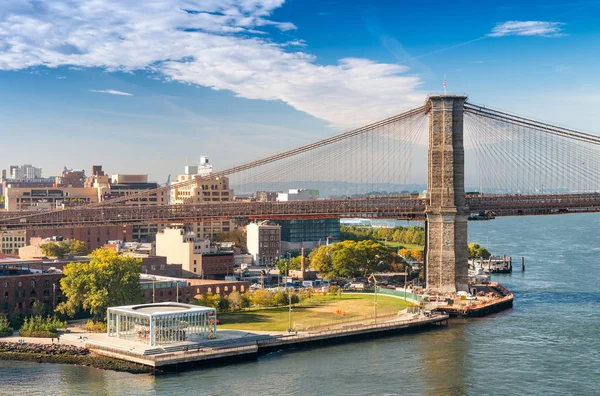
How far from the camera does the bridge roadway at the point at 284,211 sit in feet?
268

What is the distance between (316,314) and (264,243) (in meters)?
55.8

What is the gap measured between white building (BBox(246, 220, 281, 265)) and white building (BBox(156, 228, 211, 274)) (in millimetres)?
26329

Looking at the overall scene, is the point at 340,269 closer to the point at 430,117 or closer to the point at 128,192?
the point at 430,117

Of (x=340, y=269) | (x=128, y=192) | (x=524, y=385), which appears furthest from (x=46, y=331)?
(x=128, y=192)

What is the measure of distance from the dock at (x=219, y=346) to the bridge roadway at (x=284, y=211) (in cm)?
2199

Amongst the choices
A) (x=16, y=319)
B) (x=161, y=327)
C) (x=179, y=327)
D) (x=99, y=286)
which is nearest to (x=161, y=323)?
(x=161, y=327)

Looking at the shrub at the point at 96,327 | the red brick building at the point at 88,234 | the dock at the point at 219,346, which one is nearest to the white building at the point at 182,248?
the red brick building at the point at 88,234

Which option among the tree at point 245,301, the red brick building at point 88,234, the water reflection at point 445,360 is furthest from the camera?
the red brick building at point 88,234

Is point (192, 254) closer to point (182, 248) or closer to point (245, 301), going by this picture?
point (182, 248)

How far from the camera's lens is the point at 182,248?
9788 cm

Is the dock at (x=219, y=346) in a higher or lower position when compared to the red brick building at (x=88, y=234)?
lower

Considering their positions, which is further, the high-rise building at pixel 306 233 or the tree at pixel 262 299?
the high-rise building at pixel 306 233

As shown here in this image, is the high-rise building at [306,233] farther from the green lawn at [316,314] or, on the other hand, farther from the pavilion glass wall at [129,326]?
the pavilion glass wall at [129,326]

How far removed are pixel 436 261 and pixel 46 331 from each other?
4048 cm
